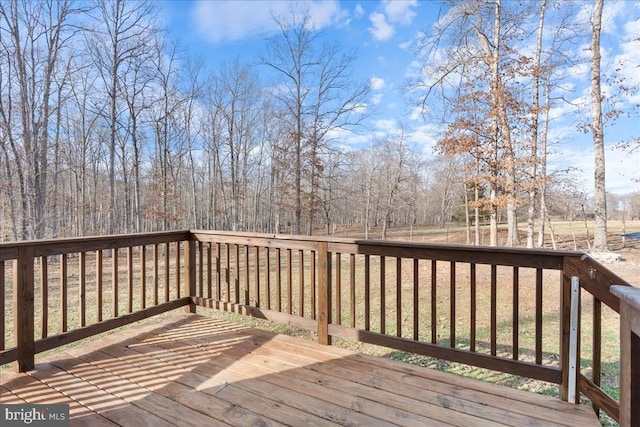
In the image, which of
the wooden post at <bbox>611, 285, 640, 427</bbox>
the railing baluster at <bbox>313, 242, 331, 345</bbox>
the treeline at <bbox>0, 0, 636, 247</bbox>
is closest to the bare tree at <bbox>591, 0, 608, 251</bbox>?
the treeline at <bbox>0, 0, 636, 247</bbox>

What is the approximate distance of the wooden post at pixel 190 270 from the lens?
3.50 m

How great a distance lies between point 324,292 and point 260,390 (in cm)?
93

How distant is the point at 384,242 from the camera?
249 centimetres

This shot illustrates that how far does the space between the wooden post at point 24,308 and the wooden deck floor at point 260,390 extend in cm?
12

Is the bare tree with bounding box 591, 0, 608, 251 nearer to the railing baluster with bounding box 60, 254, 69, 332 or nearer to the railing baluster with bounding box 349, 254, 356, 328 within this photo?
the railing baluster with bounding box 349, 254, 356, 328

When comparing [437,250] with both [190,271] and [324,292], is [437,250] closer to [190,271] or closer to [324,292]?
[324,292]

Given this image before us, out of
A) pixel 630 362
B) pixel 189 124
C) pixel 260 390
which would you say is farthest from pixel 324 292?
pixel 189 124

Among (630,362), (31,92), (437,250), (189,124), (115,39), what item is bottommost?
(630,362)

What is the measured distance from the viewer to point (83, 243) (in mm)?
2568

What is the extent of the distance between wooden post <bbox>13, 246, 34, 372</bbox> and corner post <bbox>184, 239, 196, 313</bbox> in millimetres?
1363

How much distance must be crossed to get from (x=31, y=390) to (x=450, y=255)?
109 inches

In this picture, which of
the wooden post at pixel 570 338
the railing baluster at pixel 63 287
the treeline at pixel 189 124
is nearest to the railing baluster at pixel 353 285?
the wooden post at pixel 570 338

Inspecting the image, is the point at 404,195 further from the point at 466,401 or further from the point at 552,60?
the point at 466,401

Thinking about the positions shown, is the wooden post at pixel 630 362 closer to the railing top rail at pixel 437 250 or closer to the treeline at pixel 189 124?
the railing top rail at pixel 437 250
